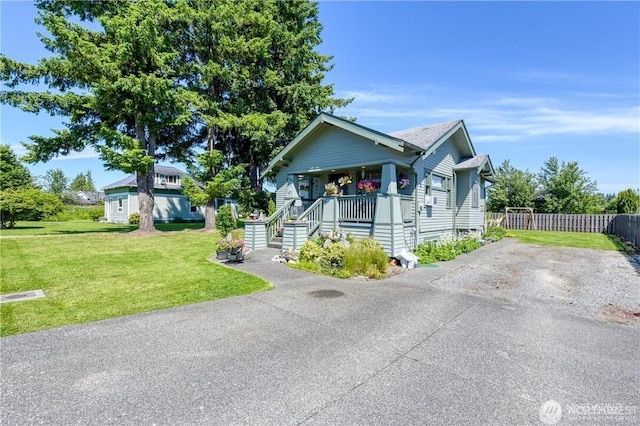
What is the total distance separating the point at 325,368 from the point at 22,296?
669cm

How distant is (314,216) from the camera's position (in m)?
12.5

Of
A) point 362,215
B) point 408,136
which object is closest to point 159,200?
point 408,136

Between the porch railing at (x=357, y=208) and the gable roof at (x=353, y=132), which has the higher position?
the gable roof at (x=353, y=132)

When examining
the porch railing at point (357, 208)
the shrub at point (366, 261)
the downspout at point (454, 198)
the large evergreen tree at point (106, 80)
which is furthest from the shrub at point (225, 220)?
the downspout at point (454, 198)

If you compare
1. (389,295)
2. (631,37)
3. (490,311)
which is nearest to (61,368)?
(389,295)

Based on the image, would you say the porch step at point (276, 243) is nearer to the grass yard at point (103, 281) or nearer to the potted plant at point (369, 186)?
the grass yard at point (103, 281)

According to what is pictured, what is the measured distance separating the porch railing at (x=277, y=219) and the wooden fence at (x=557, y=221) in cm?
1674

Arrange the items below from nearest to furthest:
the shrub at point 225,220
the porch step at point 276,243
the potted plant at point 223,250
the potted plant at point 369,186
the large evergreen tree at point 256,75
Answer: the potted plant at point 223,250, the potted plant at point 369,186, the porch step at point 276,243, the shrub at point 225,220, the large evergreen tree at point 256,75

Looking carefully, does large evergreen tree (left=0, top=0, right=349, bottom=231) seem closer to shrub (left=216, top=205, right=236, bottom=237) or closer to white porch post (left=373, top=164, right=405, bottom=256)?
shrub (left=216, top=205, right=236, bottom=237)

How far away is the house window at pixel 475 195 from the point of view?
1642cm

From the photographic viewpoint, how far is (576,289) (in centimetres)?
734

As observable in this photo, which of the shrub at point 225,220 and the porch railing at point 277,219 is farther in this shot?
the porch railing at point 277,219

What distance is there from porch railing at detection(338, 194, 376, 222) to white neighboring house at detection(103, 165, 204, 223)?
24.3 metres

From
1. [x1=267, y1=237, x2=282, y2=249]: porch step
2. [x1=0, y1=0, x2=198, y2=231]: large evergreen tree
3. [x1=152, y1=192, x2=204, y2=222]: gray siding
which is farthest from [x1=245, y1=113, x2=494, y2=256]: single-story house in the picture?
[x1=152, y1=192, x2=204, y2=222]: gray siding
